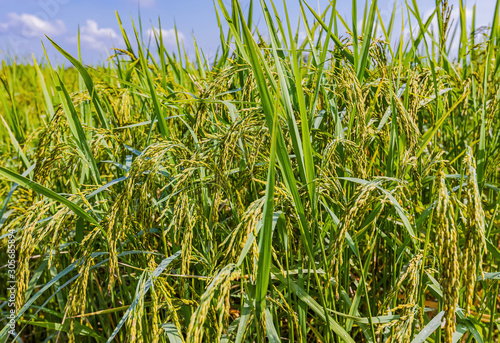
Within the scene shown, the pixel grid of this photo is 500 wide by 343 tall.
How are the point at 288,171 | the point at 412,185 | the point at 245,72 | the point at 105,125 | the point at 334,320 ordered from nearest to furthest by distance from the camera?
the point at 288,171
the point at 334,320
the point at 412,185
the point at 105,125
the point at 245,72

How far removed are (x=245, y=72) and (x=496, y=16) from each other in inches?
37.7

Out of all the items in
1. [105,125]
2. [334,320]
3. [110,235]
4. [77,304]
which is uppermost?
[105,125]

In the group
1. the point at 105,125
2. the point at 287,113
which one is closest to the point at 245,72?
the point at 105,125

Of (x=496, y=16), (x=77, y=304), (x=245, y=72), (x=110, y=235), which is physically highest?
(x=496, y=16)

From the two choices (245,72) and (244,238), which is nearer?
(244,238)

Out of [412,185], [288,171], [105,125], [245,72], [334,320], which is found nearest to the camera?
[288,171]

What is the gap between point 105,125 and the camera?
140 cm

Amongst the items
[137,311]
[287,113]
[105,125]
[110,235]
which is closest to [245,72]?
[105,125]

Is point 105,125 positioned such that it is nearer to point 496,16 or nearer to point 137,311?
point 137,311

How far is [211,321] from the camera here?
917mm

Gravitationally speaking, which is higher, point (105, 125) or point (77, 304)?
point (105, 125)

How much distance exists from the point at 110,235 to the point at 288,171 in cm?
42

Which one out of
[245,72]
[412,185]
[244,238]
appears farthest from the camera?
[245,72]

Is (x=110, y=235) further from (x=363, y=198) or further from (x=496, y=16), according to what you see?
(x=496, y=16)
